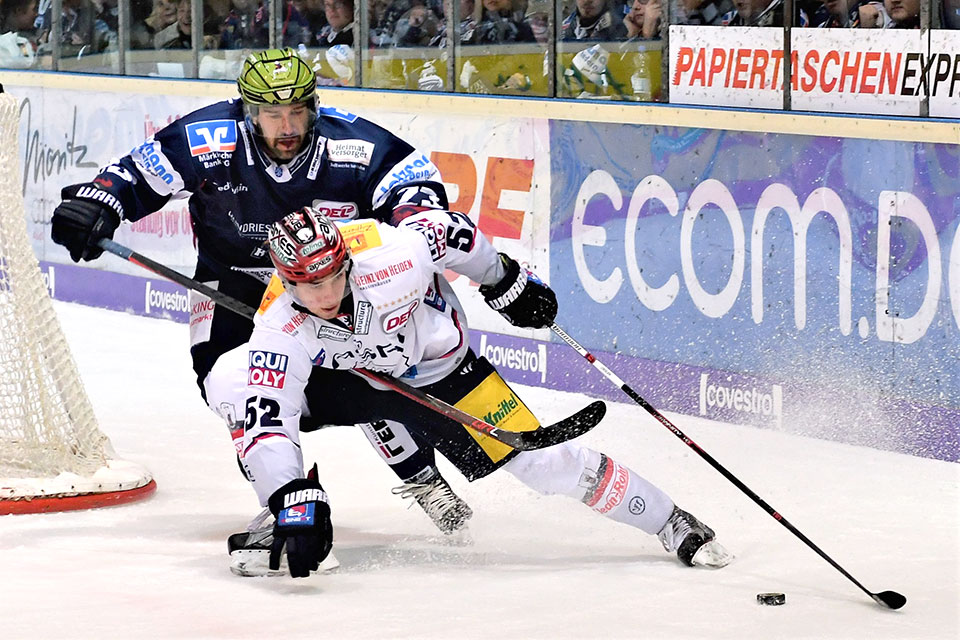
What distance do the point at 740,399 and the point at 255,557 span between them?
2233 mm

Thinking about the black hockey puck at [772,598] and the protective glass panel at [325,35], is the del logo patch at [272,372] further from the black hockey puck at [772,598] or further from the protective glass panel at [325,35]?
the protective glass panel at [325,35]

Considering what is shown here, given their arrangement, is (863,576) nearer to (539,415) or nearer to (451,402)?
(451,402)

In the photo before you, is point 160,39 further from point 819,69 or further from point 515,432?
point 515,432

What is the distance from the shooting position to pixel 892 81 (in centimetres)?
538

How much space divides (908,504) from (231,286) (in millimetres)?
1971

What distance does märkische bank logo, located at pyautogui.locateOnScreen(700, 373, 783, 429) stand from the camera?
5.65 m

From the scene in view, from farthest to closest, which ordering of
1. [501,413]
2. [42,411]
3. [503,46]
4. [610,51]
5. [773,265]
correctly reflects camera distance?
[503,46] → [610,51] → [773,265] → [42,411] → [501,413]

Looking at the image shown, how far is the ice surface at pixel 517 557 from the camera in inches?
142

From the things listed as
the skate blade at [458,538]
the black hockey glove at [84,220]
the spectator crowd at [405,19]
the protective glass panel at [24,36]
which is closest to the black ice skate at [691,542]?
the skate blade at [458,538]

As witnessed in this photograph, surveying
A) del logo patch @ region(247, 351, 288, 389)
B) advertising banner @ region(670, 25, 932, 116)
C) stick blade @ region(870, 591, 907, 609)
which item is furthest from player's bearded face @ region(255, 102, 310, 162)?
advertising banner @ region(670, 25, 932, 116)

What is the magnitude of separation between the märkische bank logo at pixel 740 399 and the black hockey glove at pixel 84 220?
2308 mm

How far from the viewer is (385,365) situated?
4.06m

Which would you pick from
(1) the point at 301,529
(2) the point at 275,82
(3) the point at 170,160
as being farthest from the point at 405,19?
(1) the point at 301,529

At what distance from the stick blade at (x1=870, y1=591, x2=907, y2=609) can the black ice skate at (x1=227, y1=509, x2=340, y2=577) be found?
1.29m
